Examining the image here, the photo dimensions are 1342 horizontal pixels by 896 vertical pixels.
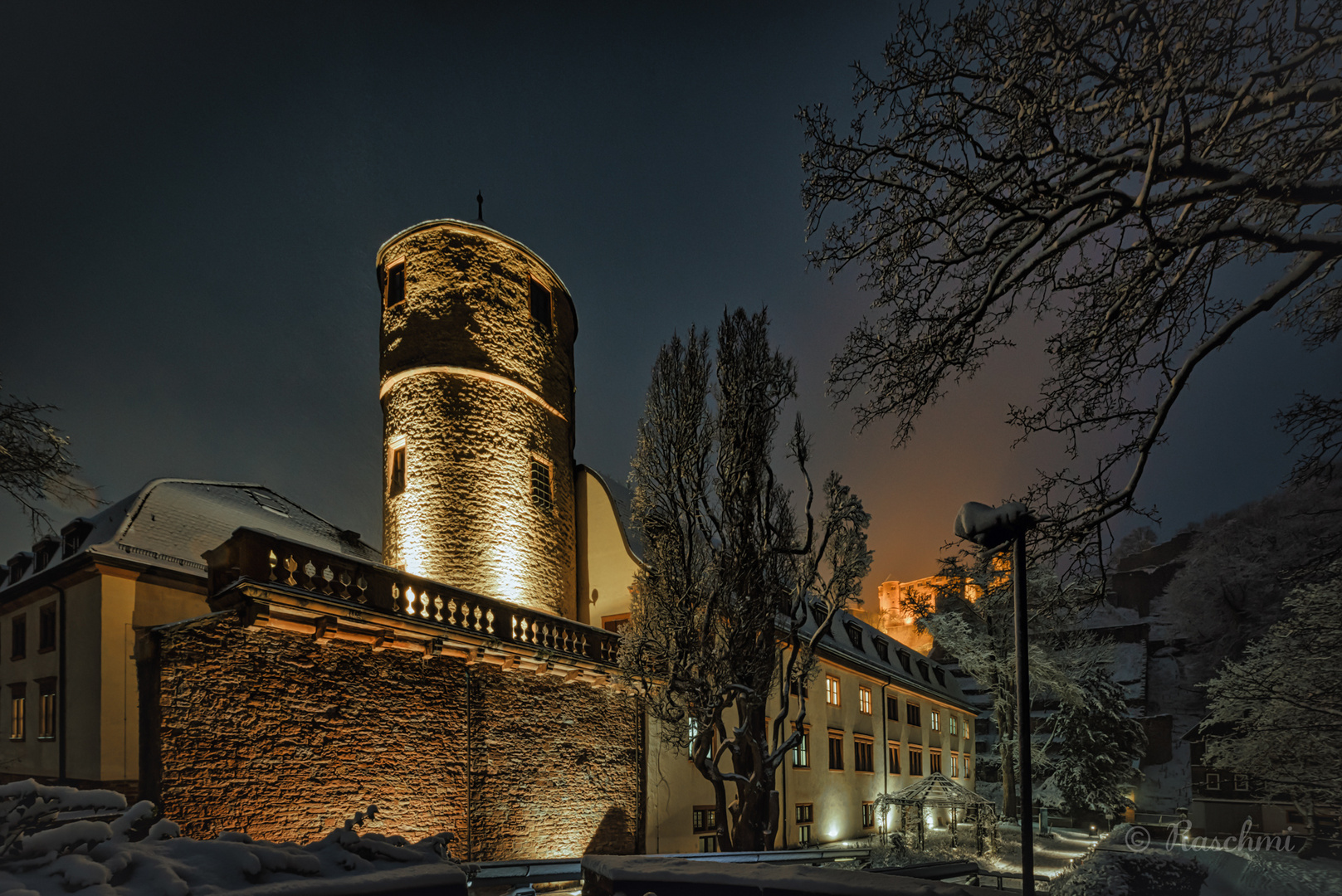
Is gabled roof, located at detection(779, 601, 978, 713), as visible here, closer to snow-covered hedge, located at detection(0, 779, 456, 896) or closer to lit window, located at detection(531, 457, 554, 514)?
lit window, located at detection(531, 457, 554, 514)

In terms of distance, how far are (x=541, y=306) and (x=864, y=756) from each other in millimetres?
20375

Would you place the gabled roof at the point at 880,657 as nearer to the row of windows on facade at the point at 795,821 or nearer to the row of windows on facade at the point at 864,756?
the row of windows on facade at the point at 864,756

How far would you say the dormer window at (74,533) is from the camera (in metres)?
13.0

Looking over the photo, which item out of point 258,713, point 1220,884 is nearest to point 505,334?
point 258,713

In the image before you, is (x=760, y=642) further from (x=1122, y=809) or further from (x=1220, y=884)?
(x=1122, y=809)

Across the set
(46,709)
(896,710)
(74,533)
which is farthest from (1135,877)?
(896,710)

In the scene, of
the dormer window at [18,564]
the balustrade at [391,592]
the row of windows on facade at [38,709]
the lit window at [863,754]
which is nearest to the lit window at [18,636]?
the row of windows on facade at [38,709]

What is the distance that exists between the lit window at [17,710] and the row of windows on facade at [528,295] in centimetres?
1088

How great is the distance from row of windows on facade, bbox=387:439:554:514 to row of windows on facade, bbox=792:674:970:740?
310 inches

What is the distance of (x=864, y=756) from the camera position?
83.3ft

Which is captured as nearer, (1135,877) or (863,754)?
(1135,877)

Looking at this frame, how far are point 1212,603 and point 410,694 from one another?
1530 inches

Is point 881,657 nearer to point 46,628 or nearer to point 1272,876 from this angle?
point 1272,876

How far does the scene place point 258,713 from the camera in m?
8.84
